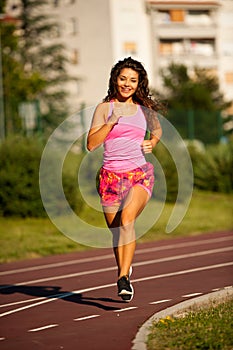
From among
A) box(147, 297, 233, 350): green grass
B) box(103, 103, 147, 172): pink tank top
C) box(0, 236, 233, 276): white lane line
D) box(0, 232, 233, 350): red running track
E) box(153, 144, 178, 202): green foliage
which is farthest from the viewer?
box(153, 144, 178, 202): green foliage

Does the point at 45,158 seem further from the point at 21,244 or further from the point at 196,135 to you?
the point at 196,135

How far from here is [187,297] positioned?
1136 cm

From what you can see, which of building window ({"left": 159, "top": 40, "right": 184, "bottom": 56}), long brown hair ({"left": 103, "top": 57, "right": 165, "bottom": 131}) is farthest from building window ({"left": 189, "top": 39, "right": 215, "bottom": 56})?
long brown hair ({"left": 103, "top": 57, "right": 165, "bottom": 131})

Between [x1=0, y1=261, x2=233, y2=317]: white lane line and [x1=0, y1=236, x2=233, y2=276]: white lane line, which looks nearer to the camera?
[x1=0, y1=261, x2=233, y2=317]: white lane line

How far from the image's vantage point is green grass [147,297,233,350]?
26.5ft

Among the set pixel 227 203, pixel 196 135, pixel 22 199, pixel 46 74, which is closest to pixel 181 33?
pixel 46 74

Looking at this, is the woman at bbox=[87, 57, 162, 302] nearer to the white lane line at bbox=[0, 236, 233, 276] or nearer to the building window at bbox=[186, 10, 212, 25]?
the white lane line at bbox=[0, 236, 233, 276]

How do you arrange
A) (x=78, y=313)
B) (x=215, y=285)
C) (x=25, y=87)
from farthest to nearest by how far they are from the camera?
1. (x=25, y=87)
2. (x=215, y=285)
3. (x=78, y=313)

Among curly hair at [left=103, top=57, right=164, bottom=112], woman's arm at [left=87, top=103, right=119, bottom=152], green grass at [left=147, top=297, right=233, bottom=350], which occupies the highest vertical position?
curly hair at [left=103, top=57, right=164, bottom=112]

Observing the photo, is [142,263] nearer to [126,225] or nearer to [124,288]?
[126,225]

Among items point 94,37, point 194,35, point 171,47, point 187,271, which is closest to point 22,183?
point 187,271

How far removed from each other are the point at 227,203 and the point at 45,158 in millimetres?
9517

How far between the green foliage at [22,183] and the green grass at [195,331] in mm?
16714

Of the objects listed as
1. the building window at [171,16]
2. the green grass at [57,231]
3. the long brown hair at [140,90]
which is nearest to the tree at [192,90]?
the building window at [171,16]
